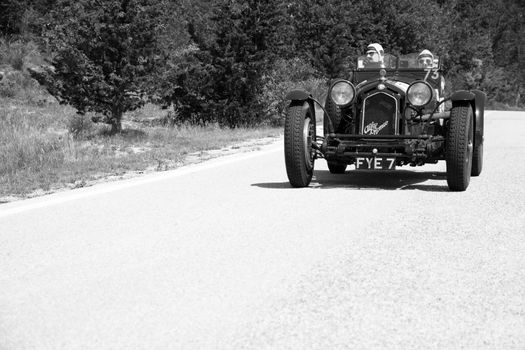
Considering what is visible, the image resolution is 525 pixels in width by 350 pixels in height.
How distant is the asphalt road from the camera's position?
3920mm

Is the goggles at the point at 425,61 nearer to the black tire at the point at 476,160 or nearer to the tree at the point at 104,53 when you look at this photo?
the black tire at the point at 476,160

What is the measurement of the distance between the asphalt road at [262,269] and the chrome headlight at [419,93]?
123 centimetres

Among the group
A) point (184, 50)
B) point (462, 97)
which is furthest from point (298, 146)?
point (184, 50)

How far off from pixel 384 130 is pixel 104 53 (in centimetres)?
813

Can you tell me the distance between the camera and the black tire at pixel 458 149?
29.4 ft

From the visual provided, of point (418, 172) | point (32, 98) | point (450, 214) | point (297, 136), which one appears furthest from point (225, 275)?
point (32, 98)

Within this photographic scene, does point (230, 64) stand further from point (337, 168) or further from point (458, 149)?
point (458, 149)

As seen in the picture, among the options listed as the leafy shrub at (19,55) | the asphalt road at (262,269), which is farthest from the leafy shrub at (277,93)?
the asphalt road at (262,269)

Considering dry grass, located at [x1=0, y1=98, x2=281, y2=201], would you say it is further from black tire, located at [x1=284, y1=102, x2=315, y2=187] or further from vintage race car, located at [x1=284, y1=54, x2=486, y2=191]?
vintage race car, located at [x1=284, y1=54, x2=486, y2=191]

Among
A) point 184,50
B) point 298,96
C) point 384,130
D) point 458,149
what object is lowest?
point 458,149

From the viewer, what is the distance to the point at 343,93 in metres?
9.90

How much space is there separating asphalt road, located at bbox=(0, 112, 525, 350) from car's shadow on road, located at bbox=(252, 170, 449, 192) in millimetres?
546

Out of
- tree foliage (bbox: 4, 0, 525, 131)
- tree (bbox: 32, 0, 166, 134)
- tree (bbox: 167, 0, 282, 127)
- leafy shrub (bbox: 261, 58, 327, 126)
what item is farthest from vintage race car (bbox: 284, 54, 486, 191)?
leafy shrub (bbox: 261, 58, 327, 126)

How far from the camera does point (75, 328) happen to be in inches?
156
